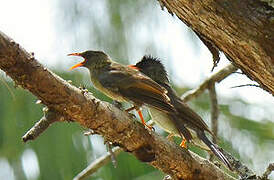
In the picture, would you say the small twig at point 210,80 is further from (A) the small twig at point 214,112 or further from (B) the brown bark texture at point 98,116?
(B) the brown bark texture at point 98,116

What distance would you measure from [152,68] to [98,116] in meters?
1.74

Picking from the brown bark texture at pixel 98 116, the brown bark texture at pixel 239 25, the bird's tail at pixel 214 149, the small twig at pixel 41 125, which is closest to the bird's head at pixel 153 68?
the bird's tail at pixel 214 149

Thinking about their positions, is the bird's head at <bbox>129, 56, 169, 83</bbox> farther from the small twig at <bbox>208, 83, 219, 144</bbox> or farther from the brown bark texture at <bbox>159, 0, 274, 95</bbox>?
the brown bark texture at <bbox>159, 0, 274, 95</bbox>

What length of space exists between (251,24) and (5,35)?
1.08 metres

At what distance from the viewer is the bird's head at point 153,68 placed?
449 cm

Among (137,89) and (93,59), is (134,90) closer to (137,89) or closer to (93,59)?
(137,89)

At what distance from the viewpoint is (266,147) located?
564 cm

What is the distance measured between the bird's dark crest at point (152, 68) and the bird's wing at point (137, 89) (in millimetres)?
417

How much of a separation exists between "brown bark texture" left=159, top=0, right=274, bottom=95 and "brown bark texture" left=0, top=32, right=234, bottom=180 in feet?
1.92

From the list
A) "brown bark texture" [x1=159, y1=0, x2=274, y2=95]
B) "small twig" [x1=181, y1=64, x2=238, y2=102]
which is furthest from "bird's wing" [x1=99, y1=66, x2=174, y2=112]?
"brown bark texture" [x1=159, y1=0, x2=274, y2=95]

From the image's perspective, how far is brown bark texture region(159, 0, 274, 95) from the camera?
270 cm

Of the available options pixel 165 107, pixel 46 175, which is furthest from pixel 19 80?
pixel 46 175

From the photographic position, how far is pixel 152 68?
4.49m

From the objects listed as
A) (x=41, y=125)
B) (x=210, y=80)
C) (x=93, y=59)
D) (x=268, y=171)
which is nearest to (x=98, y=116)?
(x=41, y=125)
